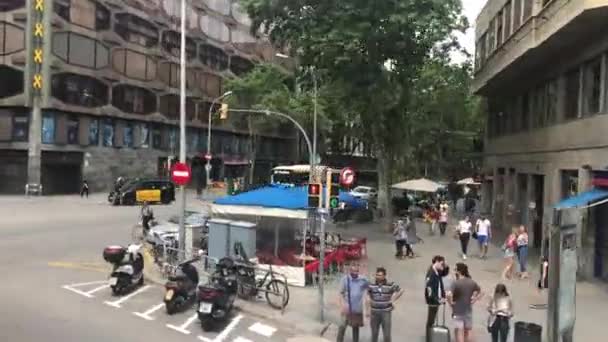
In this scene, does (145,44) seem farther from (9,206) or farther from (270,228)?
(270,228)

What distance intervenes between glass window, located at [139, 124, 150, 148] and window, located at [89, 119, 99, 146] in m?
6.74

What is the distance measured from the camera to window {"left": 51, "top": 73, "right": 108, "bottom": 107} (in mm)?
53125

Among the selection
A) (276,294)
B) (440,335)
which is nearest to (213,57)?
(276,294)

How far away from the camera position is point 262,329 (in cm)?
1347

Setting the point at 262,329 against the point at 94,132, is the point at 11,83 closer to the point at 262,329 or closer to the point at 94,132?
the point at 94,132

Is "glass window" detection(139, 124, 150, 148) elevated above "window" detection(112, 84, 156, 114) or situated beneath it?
situated beneath

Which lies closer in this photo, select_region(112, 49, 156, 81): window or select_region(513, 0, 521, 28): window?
select_region(513, 0, 521, 28): window

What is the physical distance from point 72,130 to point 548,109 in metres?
38.8

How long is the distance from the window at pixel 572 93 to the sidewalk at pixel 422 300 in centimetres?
566

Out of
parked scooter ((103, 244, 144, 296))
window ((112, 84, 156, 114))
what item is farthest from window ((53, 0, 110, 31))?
parked scooter ((103, 244, 144, 296))

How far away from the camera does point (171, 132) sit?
2776 inches

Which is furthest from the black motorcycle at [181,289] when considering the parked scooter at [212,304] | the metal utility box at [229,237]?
the metal utility box at [229,237]

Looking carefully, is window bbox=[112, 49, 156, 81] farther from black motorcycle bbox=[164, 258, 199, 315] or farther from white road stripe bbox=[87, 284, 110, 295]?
black motorcycle bbox=[164, 258, 199, 315]

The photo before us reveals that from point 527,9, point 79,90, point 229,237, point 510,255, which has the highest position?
point 527,9
